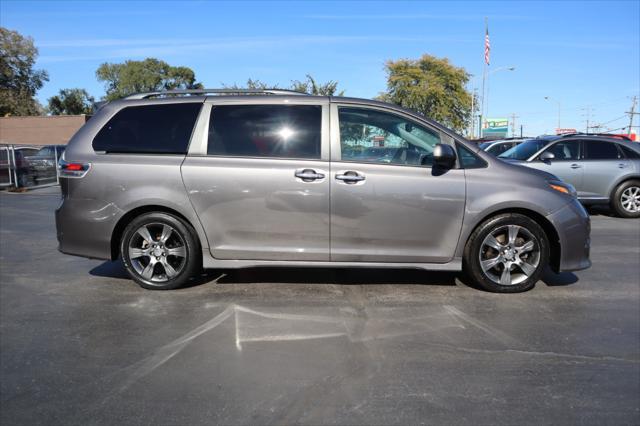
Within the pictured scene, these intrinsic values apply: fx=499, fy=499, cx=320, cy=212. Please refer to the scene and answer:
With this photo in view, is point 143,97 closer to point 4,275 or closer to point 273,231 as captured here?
point 273,231

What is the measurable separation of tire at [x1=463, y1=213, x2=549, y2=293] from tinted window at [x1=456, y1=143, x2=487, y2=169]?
0.54 meters

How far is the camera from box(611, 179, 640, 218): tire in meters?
10.2

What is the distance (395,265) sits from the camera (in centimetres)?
484

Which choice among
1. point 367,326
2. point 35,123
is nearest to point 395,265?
point 367,326

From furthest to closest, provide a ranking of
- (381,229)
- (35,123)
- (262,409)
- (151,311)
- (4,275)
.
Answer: (35,123) → (4,275) → (381,229) → (151,311) → (262,409)

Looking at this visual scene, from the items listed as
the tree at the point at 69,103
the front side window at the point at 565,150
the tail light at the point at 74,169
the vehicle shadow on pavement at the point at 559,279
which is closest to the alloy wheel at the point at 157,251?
the tail light at the point at 74,169

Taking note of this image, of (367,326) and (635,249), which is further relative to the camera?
(635,249)

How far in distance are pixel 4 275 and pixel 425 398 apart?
5.00 meters

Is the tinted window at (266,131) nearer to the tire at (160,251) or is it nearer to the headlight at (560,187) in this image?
the tire at (160,251)

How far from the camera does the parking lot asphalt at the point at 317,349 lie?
2.85m

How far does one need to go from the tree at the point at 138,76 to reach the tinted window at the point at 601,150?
229ft

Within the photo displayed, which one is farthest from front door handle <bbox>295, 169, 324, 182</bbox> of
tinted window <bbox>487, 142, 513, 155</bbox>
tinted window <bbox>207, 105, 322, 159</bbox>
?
tinted window <bbox>487, 142, 513, 155</bbox>

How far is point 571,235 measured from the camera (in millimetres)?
4809

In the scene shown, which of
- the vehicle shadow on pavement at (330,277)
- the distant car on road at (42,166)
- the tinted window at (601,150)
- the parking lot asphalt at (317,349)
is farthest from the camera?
the distant car on road at (42,166)
